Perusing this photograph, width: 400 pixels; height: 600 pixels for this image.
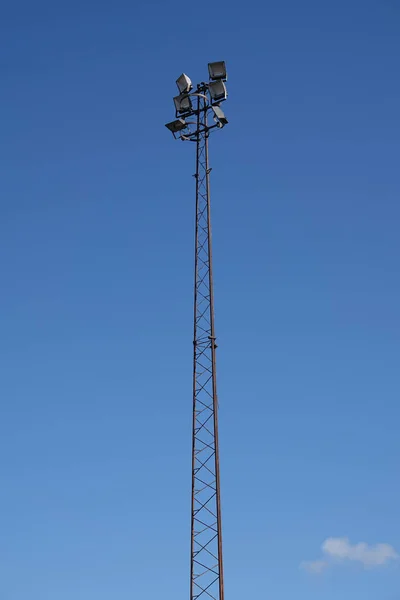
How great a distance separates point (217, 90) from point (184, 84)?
1.79m

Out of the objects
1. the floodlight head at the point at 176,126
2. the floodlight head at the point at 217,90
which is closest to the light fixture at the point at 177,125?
the floodlight head at the point at 176,126

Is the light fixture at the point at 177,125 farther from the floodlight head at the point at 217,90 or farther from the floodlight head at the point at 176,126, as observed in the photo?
the floodlight head at the point at 217,90

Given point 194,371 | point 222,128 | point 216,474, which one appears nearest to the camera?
A: point 216,474

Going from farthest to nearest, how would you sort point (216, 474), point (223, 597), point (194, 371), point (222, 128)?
point (222, 128) < point (194, 371) < point (216, 474) < point (223, 597)

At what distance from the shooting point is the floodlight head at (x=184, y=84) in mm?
40094

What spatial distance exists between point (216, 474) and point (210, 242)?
33.4ft

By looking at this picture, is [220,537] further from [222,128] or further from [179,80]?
[179,80]

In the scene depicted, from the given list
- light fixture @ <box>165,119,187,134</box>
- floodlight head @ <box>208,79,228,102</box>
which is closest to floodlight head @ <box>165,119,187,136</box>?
light fixture @ <box>165,119,187,134</box>

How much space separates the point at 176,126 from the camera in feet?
131

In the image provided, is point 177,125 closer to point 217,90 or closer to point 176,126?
point 176,126

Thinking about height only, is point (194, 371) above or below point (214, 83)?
below

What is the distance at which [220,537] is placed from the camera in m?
32.9

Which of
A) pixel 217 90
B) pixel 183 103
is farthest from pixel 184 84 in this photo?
pixel 217 90

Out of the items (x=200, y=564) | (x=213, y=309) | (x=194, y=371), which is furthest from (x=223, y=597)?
(x=213, y=309)
